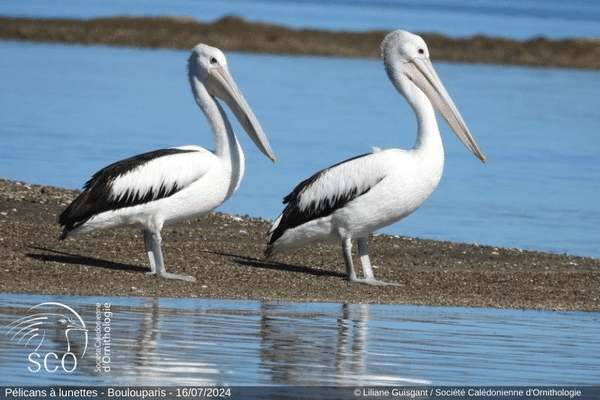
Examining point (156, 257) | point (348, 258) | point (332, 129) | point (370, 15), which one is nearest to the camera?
point (156, 257)

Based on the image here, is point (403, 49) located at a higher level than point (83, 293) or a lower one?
higher

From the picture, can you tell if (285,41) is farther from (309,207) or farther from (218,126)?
(218,126)

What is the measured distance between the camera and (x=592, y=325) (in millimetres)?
8359

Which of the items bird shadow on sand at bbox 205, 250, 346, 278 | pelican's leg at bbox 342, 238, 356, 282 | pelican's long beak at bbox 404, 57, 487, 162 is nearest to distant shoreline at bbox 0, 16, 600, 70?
bird shadow on sand at bbox 205, 250, 346, 278

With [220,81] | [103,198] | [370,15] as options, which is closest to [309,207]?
[220,81]

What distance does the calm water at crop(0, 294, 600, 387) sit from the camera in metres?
6.21

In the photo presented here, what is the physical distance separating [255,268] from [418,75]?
77.9 inches

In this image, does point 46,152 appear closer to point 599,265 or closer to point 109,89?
point 599,265

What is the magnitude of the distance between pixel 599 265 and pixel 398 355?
5059 mm

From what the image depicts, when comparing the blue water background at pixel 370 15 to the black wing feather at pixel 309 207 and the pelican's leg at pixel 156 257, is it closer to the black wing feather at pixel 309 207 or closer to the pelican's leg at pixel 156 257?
the black wing feather at pixel 309 207

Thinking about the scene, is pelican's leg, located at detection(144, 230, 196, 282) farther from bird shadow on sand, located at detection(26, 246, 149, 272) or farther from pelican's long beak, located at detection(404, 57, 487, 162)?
pelican's long beak, located at detection(404, 57, 487, 162)

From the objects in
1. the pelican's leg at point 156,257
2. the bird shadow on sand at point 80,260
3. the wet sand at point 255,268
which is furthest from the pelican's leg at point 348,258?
the bird shadow on sand at point 80,260

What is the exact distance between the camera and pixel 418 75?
398 inches

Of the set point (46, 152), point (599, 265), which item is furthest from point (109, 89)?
point (599, 265)
